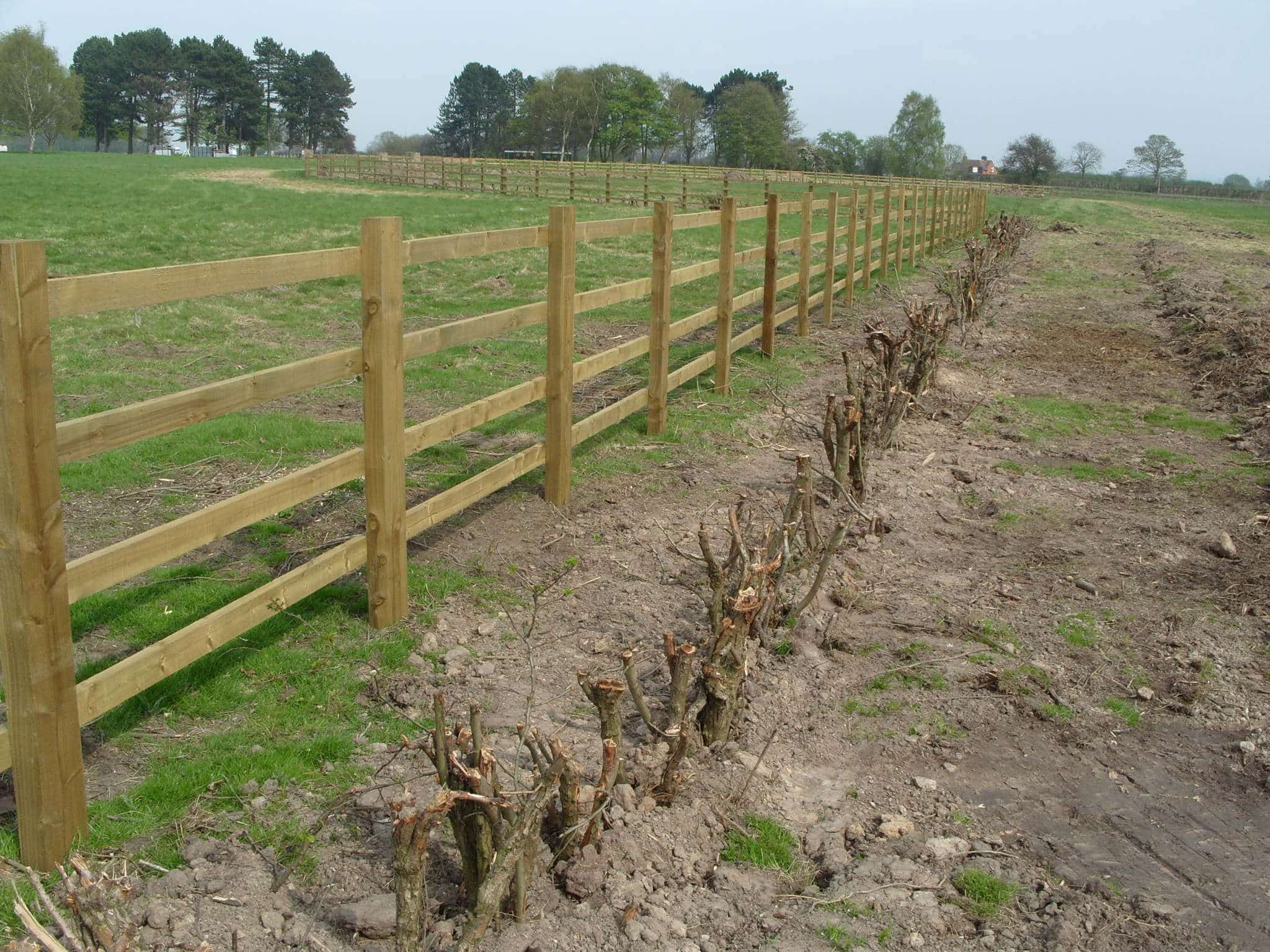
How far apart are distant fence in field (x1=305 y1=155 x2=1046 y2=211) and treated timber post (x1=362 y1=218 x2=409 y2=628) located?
3033cm

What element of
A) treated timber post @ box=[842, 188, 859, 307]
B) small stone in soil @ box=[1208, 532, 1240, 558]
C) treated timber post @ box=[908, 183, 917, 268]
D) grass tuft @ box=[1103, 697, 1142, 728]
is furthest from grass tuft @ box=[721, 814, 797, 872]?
treated timber post @ box=[908, 183, 917, 268]

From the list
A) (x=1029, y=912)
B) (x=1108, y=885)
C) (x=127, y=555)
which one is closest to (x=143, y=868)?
(x=127, y=555)

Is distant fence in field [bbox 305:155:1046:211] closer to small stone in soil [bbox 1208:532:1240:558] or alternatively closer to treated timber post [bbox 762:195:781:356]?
treated timber post [bbox 762:195:781:356]

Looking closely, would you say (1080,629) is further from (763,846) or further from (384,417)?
(384,417)

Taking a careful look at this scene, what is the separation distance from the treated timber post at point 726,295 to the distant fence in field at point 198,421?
1.64 metres

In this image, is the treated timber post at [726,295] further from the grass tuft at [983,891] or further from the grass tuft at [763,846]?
the grass tuft at [983,891]

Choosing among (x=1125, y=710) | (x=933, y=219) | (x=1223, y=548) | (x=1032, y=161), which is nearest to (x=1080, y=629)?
(x=1125, y=710)

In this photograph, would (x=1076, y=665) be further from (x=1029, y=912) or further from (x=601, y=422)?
(x=601, y=422)

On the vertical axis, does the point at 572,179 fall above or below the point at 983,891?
above

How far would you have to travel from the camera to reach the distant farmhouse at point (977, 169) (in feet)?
330

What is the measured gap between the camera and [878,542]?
5.72 metres

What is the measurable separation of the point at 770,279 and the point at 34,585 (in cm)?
865

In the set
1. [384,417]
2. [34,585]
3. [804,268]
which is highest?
[804,268]

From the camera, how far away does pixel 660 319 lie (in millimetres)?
7328
